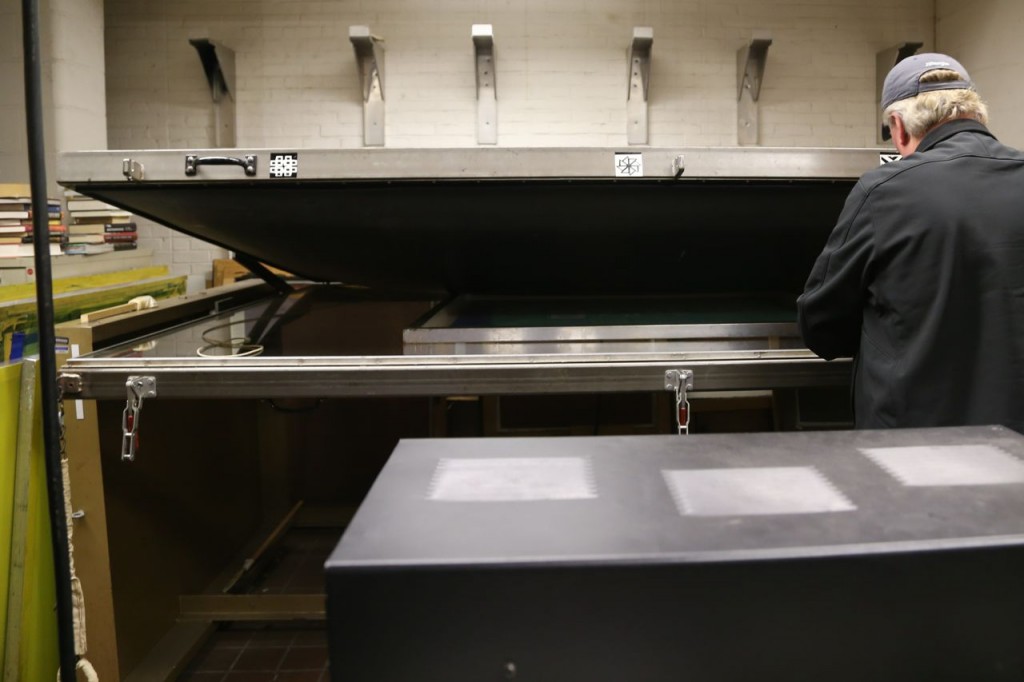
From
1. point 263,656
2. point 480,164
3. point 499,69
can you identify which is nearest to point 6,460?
point 263,656

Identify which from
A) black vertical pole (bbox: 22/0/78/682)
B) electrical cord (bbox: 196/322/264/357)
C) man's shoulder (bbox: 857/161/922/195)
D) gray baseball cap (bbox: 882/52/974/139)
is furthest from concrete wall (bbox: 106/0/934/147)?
black vertical pole (bbox: 22/0/78/682)

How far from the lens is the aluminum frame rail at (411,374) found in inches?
55.6

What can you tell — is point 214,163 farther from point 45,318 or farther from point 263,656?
point 263,656

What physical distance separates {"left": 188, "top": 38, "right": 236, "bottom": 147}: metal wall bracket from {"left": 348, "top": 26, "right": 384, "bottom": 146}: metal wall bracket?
757mm

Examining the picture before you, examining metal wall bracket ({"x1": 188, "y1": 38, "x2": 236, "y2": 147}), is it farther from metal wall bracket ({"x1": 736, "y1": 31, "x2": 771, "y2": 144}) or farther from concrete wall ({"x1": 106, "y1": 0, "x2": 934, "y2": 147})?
metal wall bracket ({"x1": 736, "y1": 31, "x2": 771, "y2": 144})

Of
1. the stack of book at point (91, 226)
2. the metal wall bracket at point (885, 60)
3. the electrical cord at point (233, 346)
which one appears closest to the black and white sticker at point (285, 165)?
the electrical cord at point (233, 346)

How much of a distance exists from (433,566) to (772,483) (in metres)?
0.31

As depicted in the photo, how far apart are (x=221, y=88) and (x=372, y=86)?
0.92 meters

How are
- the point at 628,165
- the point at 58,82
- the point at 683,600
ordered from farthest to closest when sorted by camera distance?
the point at 58,82 → the point at 628,165 → the point at 683,600

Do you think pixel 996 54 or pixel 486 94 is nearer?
pixel 996 54

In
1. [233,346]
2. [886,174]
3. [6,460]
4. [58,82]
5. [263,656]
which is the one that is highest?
[58,82]

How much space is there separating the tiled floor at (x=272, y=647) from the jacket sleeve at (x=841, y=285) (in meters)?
1.50

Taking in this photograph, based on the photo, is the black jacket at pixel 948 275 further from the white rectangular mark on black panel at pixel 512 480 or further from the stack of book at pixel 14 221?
the stack of book at pixel 14 221

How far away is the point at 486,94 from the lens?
14.9 feet
